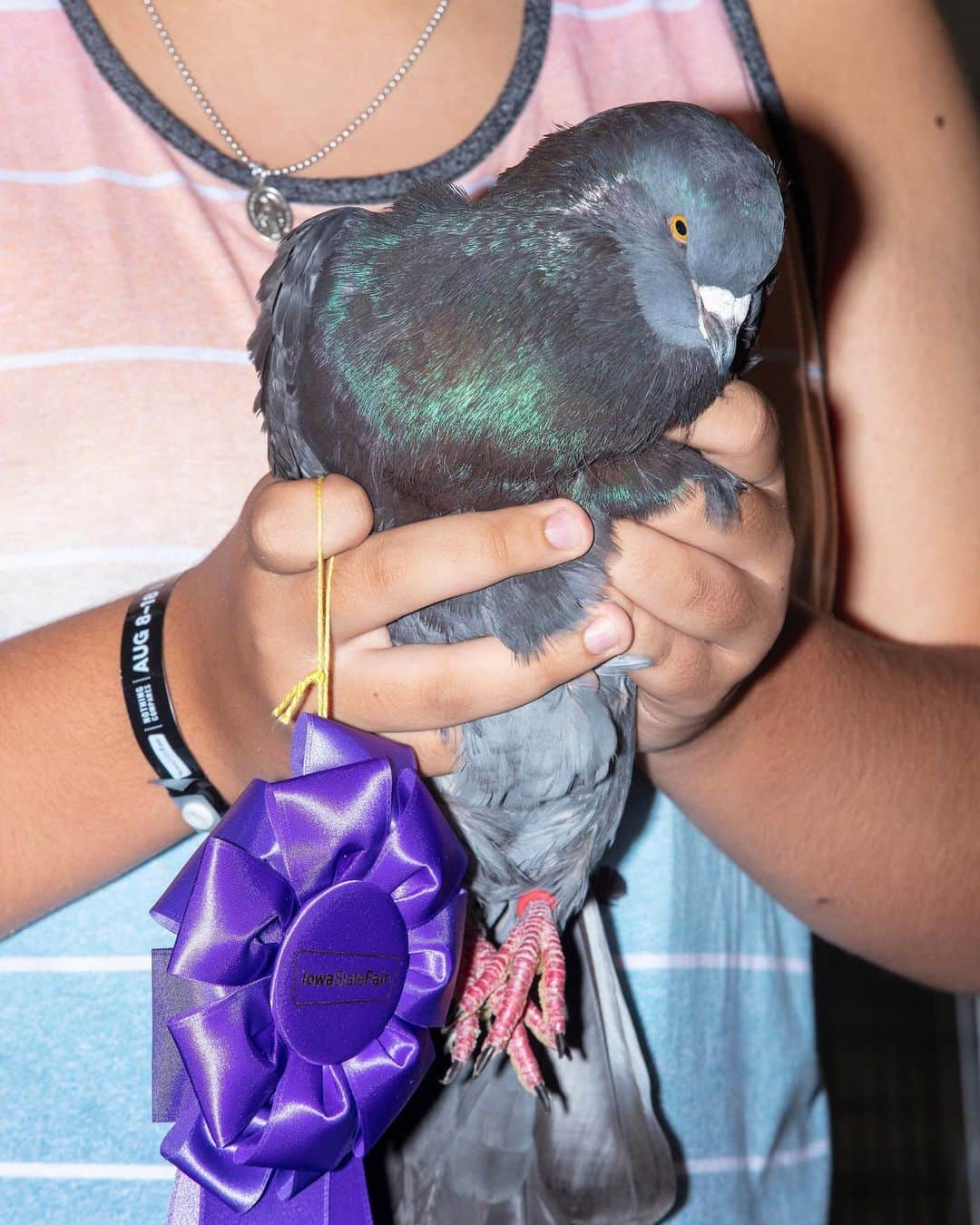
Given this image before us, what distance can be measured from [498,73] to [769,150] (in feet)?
0.91

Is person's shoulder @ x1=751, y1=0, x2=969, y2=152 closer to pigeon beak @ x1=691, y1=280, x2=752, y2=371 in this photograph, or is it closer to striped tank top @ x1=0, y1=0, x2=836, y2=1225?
striped tank top @ x1=0, y1=0, x2=836, y2=1225

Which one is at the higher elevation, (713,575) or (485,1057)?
(713,575)

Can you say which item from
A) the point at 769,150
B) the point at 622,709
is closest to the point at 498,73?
the point at 769,150

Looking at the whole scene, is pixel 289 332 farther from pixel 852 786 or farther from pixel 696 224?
pixel 852 786

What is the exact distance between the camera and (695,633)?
2.85 ft

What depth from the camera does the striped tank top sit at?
1041mm

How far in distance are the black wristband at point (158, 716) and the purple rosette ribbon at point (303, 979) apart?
0.18 m

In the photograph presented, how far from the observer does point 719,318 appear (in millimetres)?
846

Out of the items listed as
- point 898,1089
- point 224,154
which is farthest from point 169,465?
point 898,1089

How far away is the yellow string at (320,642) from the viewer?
2.57 feet

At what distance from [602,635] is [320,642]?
19 cm

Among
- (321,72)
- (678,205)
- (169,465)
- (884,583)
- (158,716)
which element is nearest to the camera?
(678,205)

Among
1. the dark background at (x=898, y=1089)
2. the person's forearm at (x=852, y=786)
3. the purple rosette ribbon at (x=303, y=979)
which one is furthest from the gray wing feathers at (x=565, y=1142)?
the dark background at (x=898, y=1089)

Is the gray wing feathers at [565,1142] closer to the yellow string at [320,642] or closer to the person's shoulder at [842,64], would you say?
the yellow string at [320,642]
